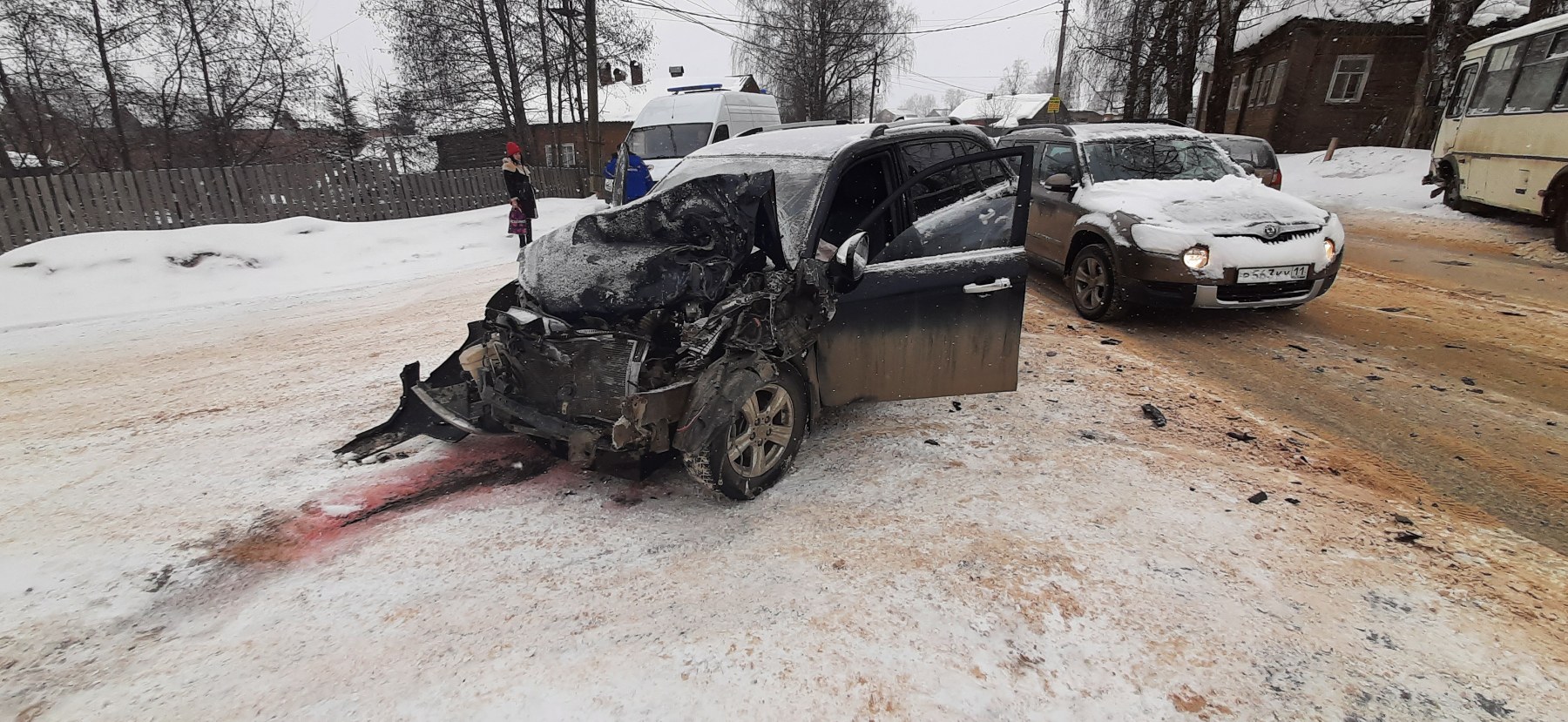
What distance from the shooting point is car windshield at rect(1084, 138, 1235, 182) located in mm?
6387

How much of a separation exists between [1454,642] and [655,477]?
3212 mm

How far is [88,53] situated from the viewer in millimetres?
15211

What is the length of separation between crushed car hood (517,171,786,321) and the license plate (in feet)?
12.9

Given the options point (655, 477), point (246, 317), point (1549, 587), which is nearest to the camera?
point (1549, 587)

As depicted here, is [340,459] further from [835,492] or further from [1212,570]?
[1212,570]

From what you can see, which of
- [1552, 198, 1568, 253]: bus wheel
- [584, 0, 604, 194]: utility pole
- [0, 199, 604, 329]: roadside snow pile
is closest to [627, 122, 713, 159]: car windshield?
[584, 0, 604, 194]: utility pole

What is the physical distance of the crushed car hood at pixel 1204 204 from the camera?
529 centimetres

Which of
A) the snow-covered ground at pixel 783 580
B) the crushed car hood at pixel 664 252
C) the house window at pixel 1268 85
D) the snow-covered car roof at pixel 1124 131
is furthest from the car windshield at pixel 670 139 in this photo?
the house window at pixel 1268 85

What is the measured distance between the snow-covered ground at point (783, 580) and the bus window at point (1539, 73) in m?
9.39

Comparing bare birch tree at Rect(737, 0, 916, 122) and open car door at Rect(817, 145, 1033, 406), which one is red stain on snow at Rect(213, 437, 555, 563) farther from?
bare birch tree at Rect(737, 0, 916, 122)

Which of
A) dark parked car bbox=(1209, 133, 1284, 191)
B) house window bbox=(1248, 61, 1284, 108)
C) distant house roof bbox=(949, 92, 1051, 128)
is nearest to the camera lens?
dark parked car bbox=(1209, 133, 1284, 191)

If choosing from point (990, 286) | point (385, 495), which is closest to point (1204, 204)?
point (990, 286)

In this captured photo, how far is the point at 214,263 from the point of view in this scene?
9.37 m

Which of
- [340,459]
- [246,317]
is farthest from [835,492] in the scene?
[246,317]
